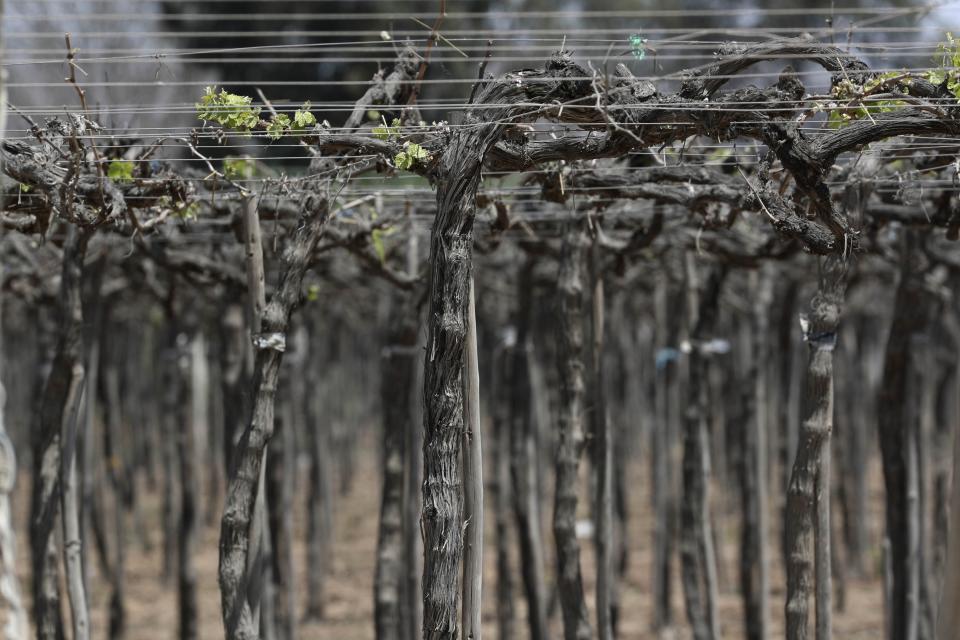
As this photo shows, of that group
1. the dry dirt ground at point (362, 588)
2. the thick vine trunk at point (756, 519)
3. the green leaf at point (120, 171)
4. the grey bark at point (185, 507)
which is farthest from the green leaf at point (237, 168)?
the dry dirt ground at point (362, 588)

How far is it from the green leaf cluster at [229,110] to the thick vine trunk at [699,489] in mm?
4166

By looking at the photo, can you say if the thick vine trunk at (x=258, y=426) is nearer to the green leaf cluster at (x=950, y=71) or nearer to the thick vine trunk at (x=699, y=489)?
the green leaf cluster at (x=950, y=71)

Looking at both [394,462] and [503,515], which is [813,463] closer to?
[394,462]

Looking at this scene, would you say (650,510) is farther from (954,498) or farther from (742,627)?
(954,498)

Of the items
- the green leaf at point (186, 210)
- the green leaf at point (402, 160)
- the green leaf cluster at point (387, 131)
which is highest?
the green leaf cluster at point (387, 131)

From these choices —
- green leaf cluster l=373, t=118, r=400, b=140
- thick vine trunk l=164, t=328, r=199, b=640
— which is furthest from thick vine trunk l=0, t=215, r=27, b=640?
thick vine trunk l=164, t=328, r=199, b=640

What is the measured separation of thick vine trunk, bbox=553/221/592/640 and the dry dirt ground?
4.11 meters

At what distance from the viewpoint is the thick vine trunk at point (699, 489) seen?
7.74m

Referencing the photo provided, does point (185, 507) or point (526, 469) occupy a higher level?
point (526, 469)

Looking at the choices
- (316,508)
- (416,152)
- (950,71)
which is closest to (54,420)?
(416,152)

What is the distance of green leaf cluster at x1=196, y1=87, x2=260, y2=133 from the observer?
427cm

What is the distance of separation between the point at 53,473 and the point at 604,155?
345 centimetres

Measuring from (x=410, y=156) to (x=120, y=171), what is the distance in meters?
1.38

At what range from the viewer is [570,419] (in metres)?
6.43
